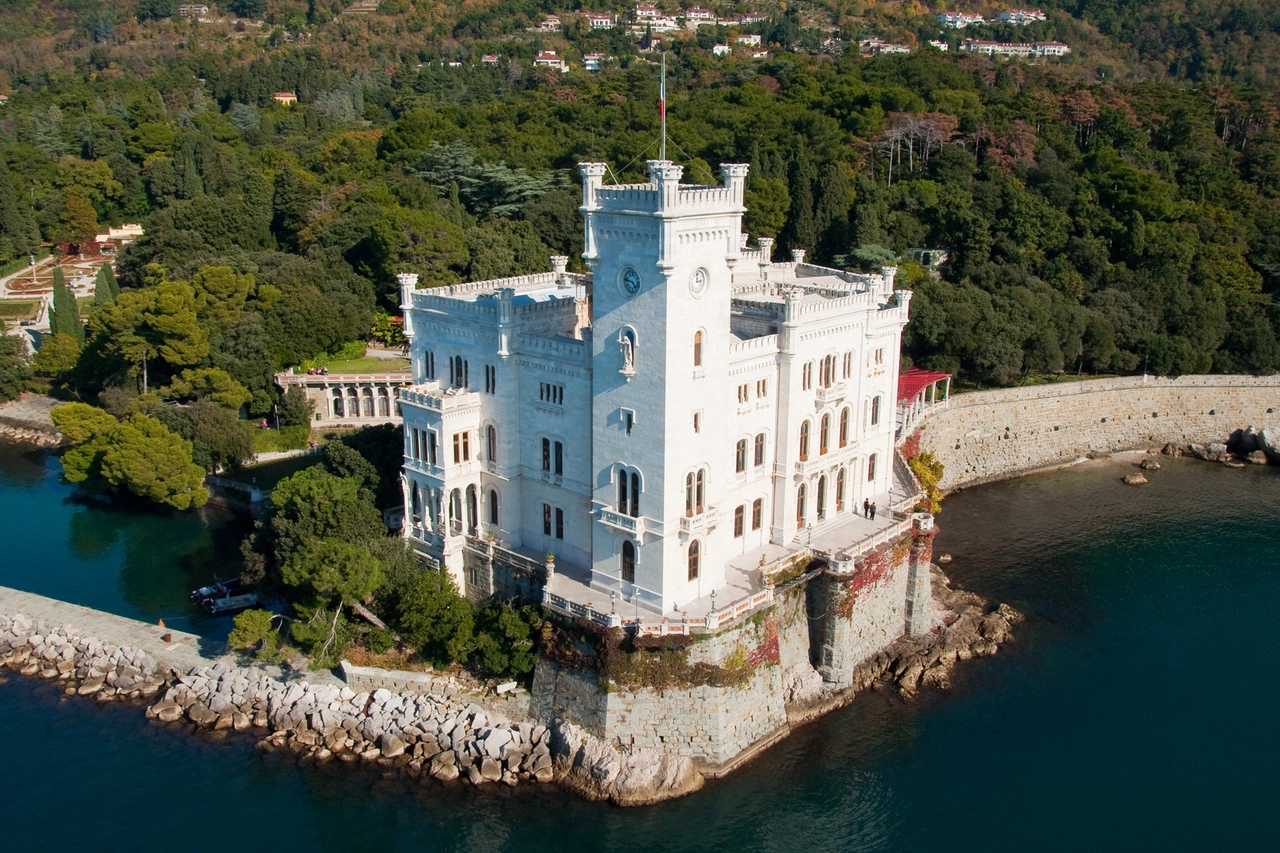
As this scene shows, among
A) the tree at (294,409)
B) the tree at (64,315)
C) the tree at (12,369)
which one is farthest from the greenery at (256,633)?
the tree at (64,315)

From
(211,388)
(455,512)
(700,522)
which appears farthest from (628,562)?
(211,388)

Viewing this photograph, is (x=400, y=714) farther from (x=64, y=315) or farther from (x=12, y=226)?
(x=12, y=226)

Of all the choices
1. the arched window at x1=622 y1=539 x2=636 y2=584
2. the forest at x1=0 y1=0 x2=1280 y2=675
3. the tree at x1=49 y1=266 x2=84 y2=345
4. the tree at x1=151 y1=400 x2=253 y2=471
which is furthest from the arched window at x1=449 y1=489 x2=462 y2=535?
the tree at x1=49 y1=266 x2=84 y2=345

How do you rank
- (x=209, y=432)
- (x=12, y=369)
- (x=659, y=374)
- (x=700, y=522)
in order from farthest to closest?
(x=12, y=369)
(x=209, y=432)
(x=700, y=522)
(x=659, y=374)

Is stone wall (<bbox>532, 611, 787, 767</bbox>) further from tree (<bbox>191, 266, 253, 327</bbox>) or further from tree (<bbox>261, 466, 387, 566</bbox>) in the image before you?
tree (<bbox>191, 266, 253, 327</bbox>)

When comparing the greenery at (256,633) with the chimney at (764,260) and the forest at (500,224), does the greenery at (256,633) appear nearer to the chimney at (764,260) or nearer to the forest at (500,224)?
the forest at (500,224)

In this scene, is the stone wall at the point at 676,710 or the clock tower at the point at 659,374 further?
the stone wall at the point at 676,710

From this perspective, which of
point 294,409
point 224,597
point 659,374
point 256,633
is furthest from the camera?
point 294,409
